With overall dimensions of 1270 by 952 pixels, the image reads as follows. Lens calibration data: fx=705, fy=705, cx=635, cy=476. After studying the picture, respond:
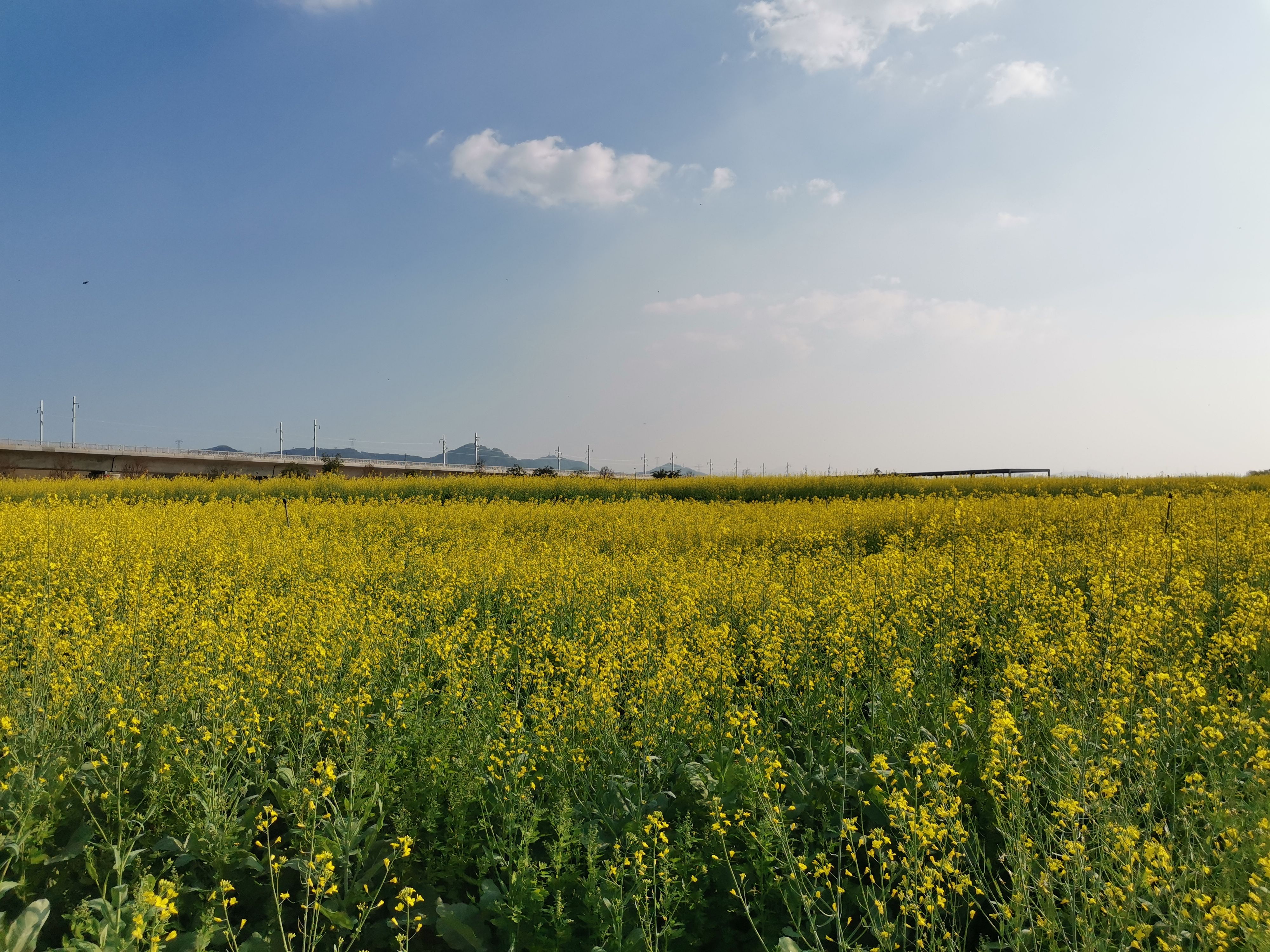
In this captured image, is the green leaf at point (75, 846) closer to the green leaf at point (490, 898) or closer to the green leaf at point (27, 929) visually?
the green leaf at point (27, 929)

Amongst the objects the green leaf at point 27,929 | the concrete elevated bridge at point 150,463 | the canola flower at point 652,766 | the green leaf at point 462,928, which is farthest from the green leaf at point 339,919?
the concrete elevated bridge at point 150,463

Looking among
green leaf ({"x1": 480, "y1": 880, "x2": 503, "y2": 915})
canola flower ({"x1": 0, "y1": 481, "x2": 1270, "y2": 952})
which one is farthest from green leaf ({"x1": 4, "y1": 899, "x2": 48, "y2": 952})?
green leaf ({"x1": 480, "y1": 880, "x2": 503, "y2": 915})

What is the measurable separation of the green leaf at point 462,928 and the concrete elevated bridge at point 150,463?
44204 mm

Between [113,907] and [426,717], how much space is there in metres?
1.82

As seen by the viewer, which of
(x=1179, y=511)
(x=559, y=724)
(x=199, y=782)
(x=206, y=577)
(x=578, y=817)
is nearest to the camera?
(x=199, y=782)

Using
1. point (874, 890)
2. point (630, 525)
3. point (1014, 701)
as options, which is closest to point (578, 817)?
point (874, 890)

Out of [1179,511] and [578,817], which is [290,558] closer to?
[578,817]

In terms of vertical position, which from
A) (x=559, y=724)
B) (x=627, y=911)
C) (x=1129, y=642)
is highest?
(x=1129, y=642)

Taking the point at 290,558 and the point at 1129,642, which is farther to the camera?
the point at 290,558

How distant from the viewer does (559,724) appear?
3494mm

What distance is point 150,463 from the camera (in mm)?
53000

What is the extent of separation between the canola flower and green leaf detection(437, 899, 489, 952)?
0.01 meters

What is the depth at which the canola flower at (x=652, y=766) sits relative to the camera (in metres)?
2.38

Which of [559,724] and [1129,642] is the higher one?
[1129,642]
